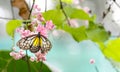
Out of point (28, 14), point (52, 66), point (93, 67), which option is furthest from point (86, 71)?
point (28, 14)

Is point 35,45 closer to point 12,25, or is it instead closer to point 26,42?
point 26,42

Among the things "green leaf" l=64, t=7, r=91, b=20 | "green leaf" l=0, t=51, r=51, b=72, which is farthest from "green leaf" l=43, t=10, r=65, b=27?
"green leaf" l=0, t=51, r=51, b=72

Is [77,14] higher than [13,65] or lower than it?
higher

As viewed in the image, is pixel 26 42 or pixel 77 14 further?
pixel 77 14

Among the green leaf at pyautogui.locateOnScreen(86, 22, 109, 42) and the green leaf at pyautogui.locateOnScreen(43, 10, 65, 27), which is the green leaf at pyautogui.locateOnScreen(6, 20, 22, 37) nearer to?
the green leaf at pyautogui.locateOnScreen(43, 10, 65, 27)

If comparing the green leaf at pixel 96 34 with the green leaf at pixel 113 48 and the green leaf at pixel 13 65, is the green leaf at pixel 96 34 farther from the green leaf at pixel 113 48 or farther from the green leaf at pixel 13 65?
the green leaf at pixel 13 65

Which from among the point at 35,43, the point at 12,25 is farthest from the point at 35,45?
the point at 12,25

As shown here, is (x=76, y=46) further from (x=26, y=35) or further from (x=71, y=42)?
(x=26, y=35)
